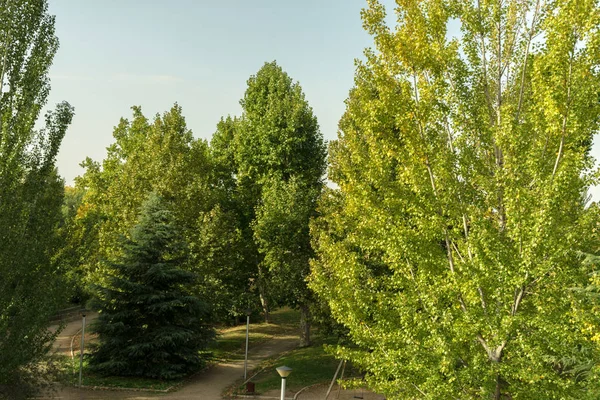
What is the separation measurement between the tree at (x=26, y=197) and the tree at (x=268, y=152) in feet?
54.4

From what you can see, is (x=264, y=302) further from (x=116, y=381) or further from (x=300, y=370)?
(x=116, y=381)

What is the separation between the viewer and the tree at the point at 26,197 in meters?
13.1

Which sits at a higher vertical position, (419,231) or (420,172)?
(420,172)

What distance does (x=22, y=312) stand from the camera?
42.9 ft

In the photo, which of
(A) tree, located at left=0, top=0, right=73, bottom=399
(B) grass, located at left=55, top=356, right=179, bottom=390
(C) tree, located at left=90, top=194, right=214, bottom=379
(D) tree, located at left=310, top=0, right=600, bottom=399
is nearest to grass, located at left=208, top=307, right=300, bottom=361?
(C) tree, located at left=90, top=194, right=214, bottom=379

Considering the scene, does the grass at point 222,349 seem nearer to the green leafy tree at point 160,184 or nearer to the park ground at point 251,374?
the park ground at point 251,374

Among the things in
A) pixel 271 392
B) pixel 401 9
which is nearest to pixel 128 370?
Answer: pixel 271 392

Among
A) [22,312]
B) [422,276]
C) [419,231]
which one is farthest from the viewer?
[22,312]

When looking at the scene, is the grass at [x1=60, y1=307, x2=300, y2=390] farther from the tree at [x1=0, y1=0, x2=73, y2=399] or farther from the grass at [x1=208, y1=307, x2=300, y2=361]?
the tree at [x1=0, y1=0, x2=73, y2=399]

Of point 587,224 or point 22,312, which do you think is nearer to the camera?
point 587,224

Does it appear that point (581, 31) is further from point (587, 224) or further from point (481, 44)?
point (587, 224)

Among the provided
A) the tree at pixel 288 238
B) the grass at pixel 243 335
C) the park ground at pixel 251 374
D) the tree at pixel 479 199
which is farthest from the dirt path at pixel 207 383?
the tree at pixel 479 199

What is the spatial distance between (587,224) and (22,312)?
12.9 metres

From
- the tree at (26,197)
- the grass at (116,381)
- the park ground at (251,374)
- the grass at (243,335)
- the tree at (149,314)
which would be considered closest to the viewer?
the tree at (26,197)
